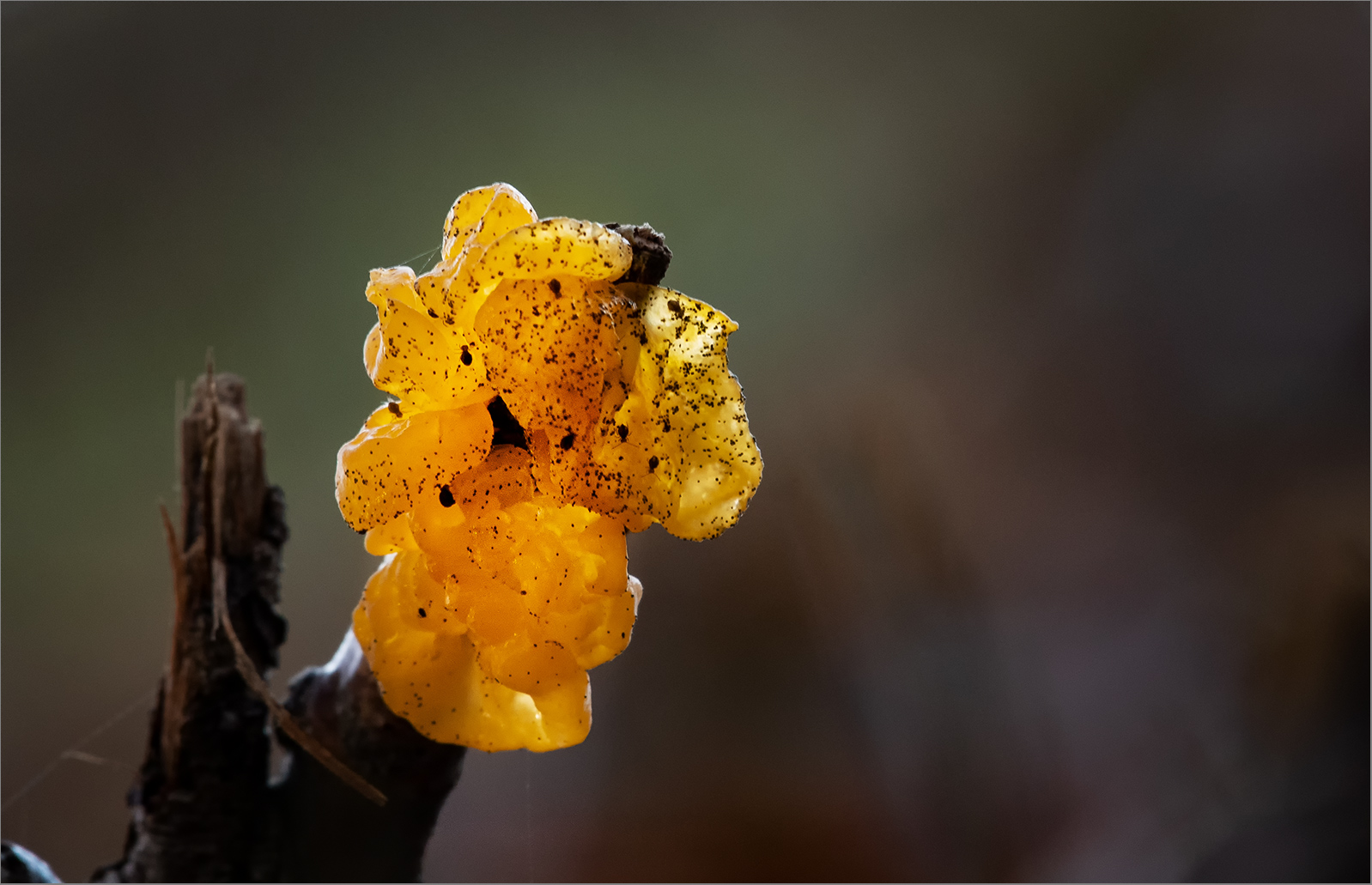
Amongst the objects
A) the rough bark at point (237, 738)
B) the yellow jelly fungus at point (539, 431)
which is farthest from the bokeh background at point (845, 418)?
the yellow jelly fungus at point (539, 431)

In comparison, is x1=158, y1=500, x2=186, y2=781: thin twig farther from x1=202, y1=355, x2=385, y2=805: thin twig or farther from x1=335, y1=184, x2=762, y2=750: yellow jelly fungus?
x1=335, y1=184, x2=762, y2=750: yellow jelly fungus

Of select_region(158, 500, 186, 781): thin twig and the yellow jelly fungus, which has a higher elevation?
the yellow jelly fungus

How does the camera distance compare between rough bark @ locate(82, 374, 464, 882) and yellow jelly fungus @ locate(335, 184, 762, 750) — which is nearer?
yellow jelly fungus @ locate(335, 184, 762, 750)

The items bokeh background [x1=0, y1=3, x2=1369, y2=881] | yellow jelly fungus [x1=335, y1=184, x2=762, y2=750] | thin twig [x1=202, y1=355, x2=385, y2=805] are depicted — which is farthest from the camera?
bokeh background [x1=0, y1=3, x2=1369, y2=881]

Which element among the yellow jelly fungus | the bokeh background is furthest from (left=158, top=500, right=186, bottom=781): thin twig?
the bokeh background

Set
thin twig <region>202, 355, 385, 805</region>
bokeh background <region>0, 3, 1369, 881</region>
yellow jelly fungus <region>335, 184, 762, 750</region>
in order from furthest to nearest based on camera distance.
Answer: bokeh background <region>0, 3, 1369, 881</region> < thin twig <region>202, 355, 385, 805</region> < yellow jelly fungus <region>335, 184, 762, 750</region>

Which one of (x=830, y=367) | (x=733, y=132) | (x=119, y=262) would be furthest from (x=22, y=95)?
(x=830, y=367)

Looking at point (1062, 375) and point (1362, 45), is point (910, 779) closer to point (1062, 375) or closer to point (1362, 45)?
point (1062, 375)
